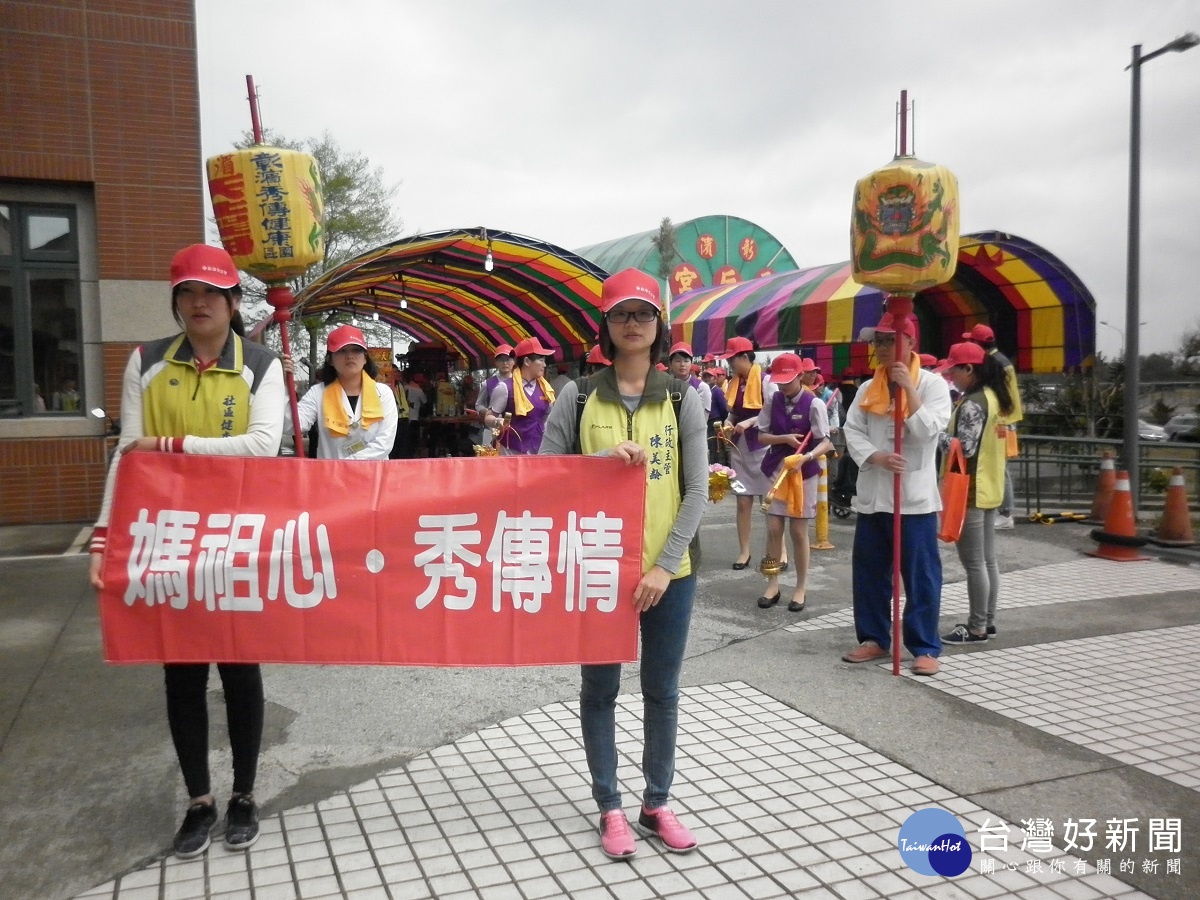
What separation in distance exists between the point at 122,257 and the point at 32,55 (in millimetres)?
2022

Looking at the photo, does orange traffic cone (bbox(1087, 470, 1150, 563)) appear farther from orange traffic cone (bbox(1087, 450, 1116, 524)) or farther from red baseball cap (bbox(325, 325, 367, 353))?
red baseball cap (bbox(325, 325, 367, 353))

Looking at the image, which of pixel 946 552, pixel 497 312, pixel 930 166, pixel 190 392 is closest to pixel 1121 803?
pixel 930 166

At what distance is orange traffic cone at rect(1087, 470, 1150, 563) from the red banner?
6.98 meters

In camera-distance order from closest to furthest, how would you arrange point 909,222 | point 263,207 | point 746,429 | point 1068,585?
point 263,207
point 909,222
point 1068,585
point 746,429

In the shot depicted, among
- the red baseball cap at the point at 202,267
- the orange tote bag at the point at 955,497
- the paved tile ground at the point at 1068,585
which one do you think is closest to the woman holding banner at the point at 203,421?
the red baseball cap at the point at 202,267

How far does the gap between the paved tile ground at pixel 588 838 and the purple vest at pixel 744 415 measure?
3778 millimetres

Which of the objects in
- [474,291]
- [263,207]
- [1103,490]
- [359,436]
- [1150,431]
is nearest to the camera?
[263,207]

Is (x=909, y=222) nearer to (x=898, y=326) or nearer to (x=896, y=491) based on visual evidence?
(x=898, y=326)

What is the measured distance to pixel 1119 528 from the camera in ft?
27.7

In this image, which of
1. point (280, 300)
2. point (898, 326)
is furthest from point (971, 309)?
point (280, 300)

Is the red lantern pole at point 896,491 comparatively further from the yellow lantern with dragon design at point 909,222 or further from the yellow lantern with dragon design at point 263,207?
the yellow lantern with dragon design at point 263,207

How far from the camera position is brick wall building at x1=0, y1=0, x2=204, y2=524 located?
9.02 m

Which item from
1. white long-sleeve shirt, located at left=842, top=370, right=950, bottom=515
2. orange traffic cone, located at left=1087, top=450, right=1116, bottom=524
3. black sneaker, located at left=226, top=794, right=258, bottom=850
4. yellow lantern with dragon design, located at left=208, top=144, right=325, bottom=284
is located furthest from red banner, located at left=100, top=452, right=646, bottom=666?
orange traffic cone, located at left=1087, top=450, right=1116, bottom=524

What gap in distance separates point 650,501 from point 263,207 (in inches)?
85.4
